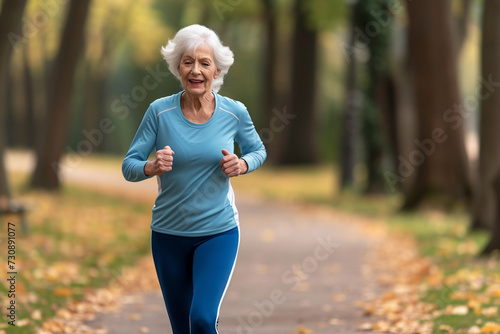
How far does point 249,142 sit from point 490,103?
7.18m

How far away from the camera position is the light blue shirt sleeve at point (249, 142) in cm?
467

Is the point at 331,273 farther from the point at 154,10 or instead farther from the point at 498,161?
the point at 154,10

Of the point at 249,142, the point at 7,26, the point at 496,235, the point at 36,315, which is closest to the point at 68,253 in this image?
the point at 7,26

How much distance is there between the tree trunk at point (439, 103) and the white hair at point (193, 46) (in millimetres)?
12088

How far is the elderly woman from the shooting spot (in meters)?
4.46

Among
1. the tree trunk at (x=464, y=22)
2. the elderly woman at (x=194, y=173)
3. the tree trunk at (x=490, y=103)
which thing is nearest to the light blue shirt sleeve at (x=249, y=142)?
the elderly woman at (x=194, y=173)

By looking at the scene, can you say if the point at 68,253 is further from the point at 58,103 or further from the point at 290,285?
the point at 58,103

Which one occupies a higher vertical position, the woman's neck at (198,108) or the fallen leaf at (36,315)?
the woman's neck at (198,108)

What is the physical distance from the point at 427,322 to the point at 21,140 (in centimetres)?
4866

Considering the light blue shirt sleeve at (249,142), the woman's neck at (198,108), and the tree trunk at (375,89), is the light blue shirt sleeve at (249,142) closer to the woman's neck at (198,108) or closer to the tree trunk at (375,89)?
the woman's neck at (198,108)

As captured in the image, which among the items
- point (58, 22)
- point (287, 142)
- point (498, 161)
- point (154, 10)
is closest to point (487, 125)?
point (498, 161)

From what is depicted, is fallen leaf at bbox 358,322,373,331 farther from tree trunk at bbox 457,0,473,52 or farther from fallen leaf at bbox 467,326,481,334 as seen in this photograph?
tree trunk at bbox 457,0,473,52

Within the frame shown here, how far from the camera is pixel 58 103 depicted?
19.4 m

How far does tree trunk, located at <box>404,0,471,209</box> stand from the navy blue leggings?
40.5 ft
